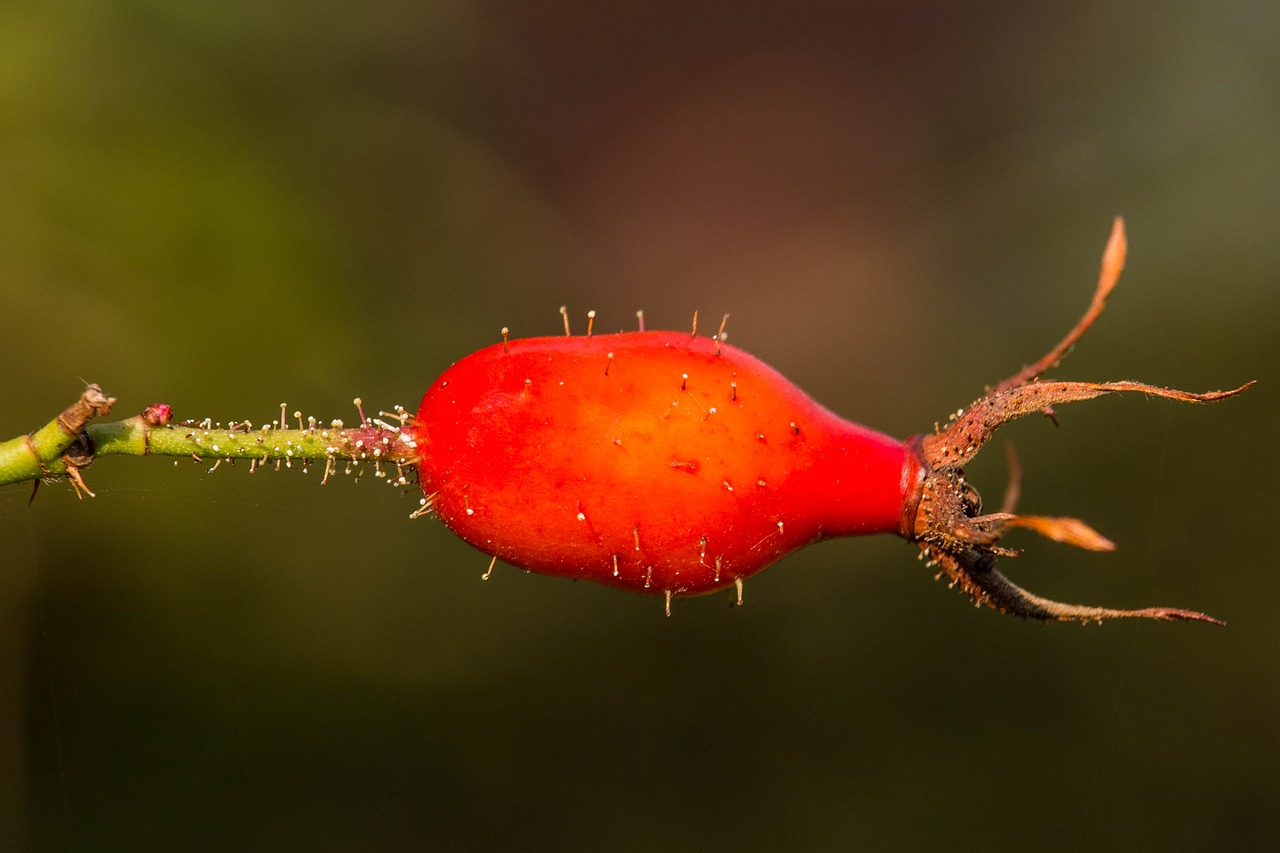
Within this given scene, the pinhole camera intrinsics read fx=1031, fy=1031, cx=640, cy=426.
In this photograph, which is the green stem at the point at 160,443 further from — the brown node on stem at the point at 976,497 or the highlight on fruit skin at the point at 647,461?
the brown node on stem at the point at 976,497

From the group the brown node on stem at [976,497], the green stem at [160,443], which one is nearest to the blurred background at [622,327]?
the green stem at [160,443]

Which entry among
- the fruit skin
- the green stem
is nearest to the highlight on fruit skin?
the fruit skin

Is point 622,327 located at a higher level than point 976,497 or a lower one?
higher

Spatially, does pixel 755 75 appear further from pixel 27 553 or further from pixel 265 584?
pixel 27 553

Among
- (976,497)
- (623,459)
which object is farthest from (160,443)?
(976,497)

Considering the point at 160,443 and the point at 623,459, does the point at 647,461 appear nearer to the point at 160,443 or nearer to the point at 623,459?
the point at 623,459

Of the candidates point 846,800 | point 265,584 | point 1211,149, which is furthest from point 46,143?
point 1211,149
